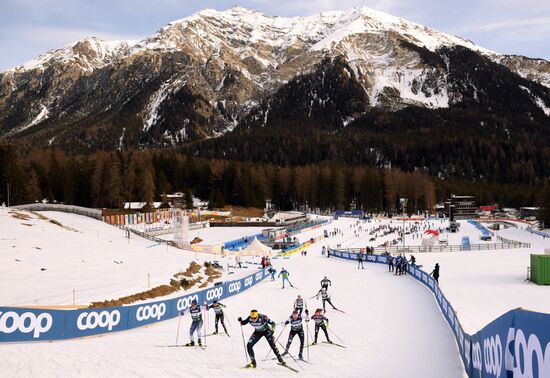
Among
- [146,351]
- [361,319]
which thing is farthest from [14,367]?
[361,319]

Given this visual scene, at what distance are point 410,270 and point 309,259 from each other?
1818cm

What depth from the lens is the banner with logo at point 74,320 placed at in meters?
17.3

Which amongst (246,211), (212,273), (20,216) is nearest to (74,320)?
(212,273)

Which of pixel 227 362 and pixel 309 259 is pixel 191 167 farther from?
pixel 227 362

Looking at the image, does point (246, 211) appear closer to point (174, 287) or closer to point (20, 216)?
point (20, 216)

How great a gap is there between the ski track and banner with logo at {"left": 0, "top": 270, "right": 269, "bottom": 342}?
A: 470mm

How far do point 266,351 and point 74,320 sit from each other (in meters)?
7.36

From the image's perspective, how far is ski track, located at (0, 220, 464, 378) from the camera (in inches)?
547

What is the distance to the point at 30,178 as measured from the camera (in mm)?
92062

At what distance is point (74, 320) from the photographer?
61.8 feet

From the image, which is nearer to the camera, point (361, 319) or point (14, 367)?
point (14, 367)

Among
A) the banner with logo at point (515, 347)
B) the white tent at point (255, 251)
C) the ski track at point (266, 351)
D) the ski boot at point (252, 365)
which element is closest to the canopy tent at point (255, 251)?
the white tent at point (255, 251)

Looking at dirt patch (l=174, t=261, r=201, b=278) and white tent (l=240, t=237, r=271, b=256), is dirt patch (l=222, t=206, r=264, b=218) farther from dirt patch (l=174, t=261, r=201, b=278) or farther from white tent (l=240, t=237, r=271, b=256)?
dirt patch (l=174, t=261, r=201, b=278)

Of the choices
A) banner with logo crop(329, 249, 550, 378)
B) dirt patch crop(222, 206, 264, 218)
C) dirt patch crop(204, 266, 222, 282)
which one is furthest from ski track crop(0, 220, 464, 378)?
dirt patch crop(222, 206, 264, 218)
